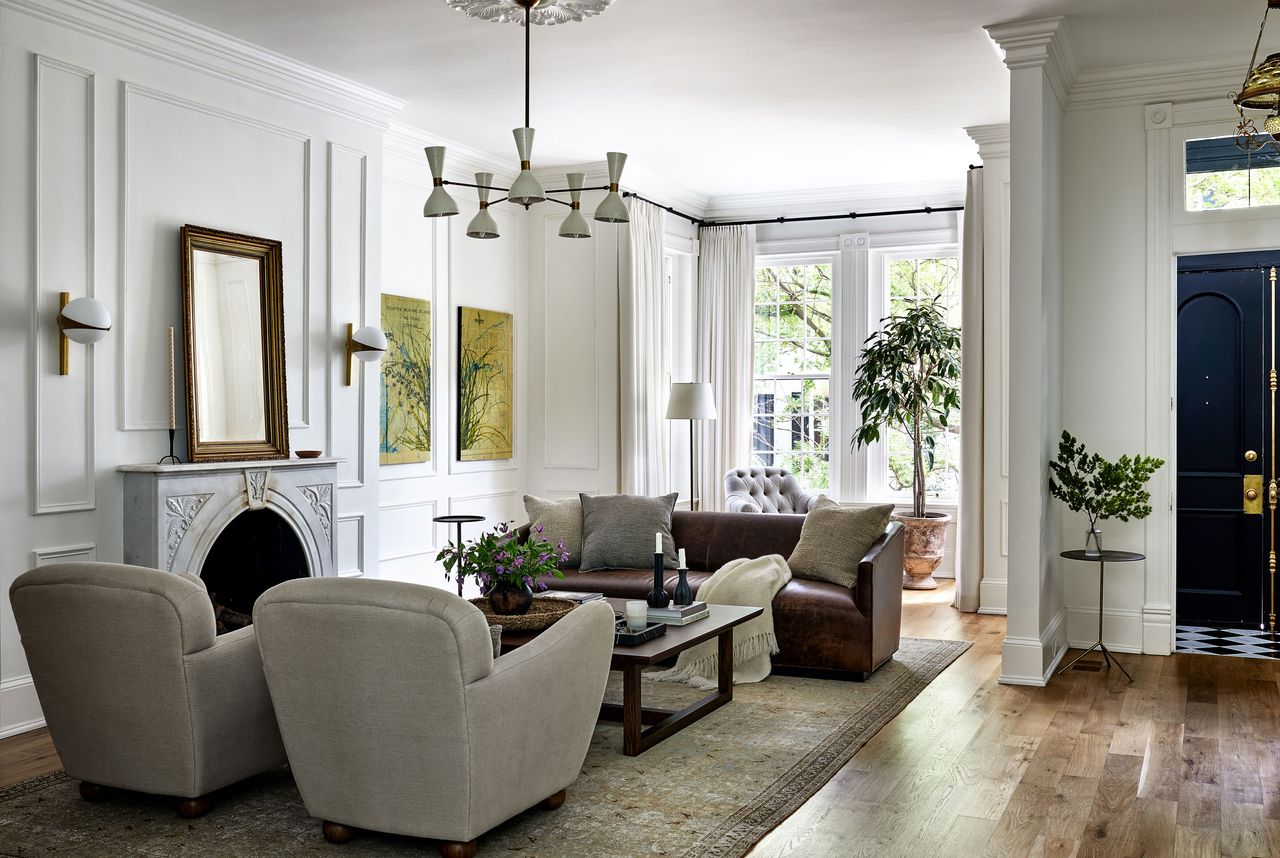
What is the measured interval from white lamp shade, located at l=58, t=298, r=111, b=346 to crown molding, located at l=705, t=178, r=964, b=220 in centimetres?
580

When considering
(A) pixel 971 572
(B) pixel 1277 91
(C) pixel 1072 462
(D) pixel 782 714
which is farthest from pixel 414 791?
(A) pixel 971 572

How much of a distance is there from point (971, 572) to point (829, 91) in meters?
3.23

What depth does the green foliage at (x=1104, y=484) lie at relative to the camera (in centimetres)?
→ 545

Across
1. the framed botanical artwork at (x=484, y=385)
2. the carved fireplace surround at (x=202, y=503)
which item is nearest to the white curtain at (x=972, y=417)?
the framed botanical artwork at (x=484, y=385)

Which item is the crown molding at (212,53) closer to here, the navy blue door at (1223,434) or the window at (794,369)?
the window at (794,369)

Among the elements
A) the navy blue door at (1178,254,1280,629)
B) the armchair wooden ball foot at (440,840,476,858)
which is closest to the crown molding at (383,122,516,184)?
the navy blue door at (1178,254,1280,629)

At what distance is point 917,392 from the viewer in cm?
816

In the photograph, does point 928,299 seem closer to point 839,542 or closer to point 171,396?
point 839,542

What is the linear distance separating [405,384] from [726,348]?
324cm

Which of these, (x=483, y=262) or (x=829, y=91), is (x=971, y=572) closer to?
(x=829, y=91)

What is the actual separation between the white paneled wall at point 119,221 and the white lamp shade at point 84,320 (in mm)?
99

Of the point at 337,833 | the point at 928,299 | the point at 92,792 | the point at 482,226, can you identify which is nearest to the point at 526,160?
the point at 482,226

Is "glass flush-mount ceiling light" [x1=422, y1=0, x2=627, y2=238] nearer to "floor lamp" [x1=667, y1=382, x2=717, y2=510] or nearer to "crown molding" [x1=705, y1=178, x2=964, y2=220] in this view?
"floor lamp" [x1=667, y1=382, x2=717, y2=510]

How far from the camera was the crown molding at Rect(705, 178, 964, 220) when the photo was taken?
8703 mm
